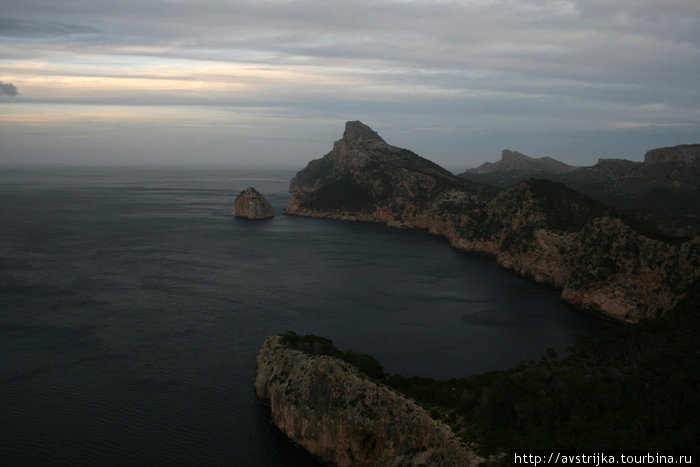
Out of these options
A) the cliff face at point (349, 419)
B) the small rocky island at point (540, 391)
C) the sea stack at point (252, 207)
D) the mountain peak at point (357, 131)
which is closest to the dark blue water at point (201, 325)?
the cliff face at point (349, 419)

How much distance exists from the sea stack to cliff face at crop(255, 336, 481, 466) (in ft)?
320

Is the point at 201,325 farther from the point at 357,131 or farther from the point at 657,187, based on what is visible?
the point at 357,131

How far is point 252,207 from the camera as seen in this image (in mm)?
126875

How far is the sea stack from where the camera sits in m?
127

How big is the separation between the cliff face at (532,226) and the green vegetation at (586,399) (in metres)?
18.7

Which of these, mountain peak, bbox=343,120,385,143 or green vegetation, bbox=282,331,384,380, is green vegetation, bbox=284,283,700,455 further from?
mountain peak, bbox=343,120,385,143

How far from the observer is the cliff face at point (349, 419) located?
78.5ft

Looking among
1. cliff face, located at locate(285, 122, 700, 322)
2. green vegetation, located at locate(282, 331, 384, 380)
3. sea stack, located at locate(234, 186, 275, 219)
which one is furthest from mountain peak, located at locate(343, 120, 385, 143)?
green vegetation, located at locate(282, 331, 384, 380)

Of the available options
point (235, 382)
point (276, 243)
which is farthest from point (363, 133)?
point (235, 382)

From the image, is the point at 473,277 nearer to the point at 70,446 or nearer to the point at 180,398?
the point at 180,398

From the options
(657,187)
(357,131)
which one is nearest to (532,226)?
(657,187)

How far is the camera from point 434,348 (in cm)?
4344

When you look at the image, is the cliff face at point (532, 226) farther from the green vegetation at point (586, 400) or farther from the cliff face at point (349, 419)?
the cliff face at point (349, 419)

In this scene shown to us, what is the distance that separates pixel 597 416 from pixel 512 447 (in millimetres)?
4783
